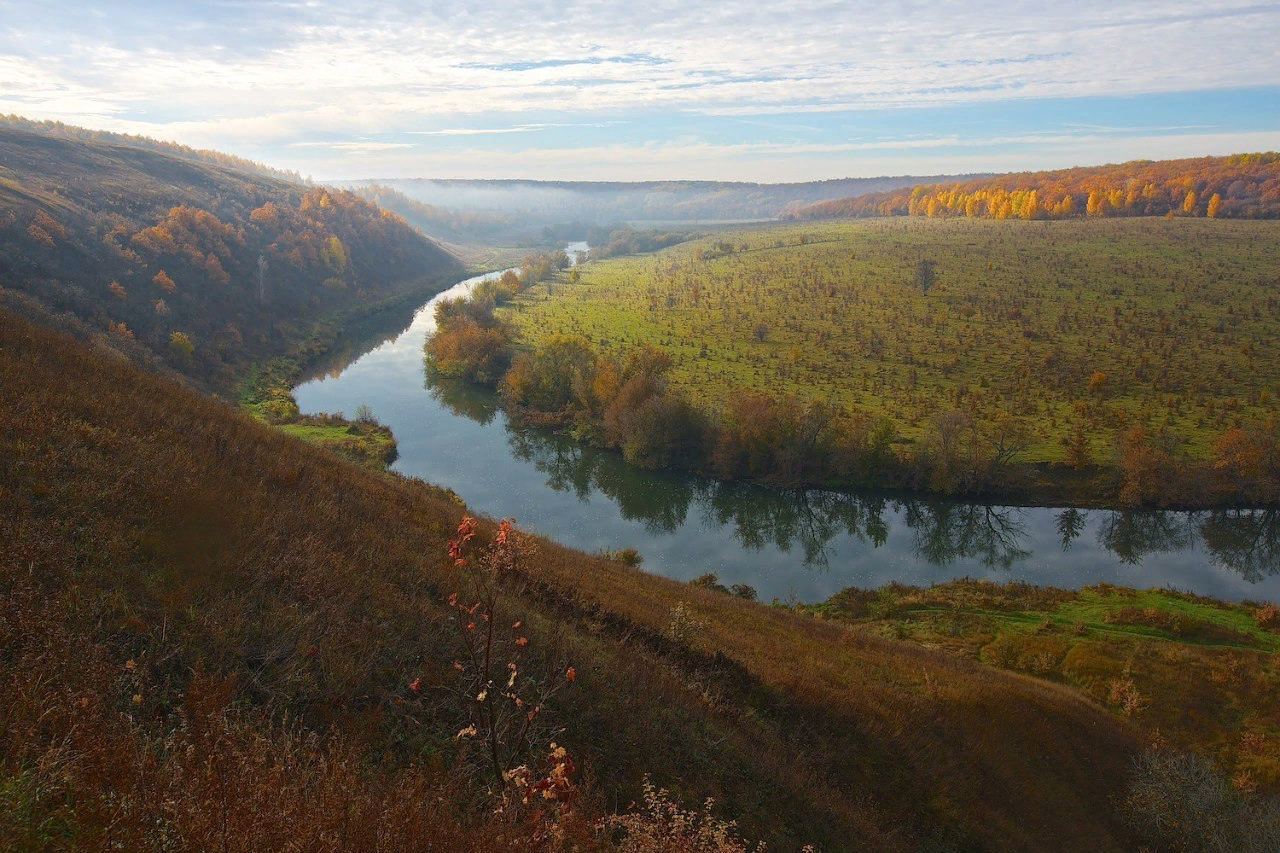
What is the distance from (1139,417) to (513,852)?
4634 cm

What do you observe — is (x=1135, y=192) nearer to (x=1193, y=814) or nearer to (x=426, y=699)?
(x=1193, y=814)

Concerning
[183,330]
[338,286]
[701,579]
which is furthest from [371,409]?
[338,286]

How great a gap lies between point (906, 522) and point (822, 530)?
4.33m

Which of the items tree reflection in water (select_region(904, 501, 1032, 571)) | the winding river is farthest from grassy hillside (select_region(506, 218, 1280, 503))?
the winding river

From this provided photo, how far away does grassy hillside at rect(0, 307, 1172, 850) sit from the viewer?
4293 millimetres

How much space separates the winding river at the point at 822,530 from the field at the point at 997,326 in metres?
4.84

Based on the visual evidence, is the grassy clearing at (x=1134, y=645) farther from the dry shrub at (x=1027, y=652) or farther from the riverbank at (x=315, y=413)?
the riverbank at (x=315, y=413)

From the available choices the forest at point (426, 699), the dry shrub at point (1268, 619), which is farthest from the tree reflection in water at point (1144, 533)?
the forest at point (426, 699)

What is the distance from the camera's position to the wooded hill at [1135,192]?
97000mm

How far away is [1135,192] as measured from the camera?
107 metres

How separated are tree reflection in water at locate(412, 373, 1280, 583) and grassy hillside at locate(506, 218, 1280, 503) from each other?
1.37 metres

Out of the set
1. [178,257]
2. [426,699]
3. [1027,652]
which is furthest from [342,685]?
[178,257]

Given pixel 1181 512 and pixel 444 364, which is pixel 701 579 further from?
pixel 444 364

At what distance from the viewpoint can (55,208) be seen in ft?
174
